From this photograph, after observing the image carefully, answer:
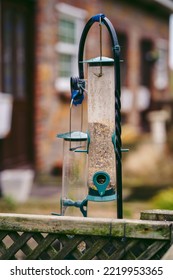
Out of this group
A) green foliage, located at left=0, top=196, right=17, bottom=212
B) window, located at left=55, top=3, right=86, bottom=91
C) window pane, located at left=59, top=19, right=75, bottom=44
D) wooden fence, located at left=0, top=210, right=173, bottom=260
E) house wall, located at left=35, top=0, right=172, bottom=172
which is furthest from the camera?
window pane, located at left=59, top=19, right=75, bottom=44

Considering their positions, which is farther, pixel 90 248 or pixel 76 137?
pixel 76 137

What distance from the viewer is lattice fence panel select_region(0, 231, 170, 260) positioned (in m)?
3.69

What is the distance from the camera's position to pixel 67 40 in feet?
40.5

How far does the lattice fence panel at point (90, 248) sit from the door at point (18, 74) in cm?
634

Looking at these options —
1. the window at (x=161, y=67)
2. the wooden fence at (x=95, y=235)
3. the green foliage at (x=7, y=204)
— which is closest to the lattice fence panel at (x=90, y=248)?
the wooden fence at (x=95, y=235)

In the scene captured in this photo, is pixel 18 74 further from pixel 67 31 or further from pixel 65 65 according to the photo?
pixel 67 31

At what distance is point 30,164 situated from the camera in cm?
1122

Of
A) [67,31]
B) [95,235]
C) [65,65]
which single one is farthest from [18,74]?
[95,235]

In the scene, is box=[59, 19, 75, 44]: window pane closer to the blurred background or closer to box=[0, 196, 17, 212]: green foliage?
the blurred background

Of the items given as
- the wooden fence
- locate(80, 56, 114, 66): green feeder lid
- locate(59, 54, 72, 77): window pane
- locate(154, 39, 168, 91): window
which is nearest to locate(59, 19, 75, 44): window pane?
locate(59, 54, 72, 77): window pane

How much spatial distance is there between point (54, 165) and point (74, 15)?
8.51 ft

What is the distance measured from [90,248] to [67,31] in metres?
8.89

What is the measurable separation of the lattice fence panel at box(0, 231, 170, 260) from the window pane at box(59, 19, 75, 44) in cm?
847
